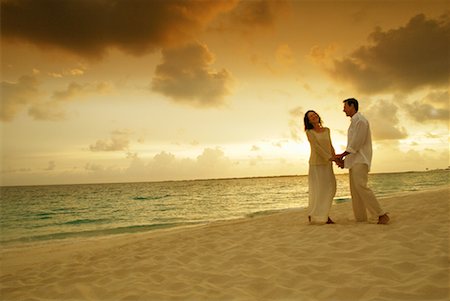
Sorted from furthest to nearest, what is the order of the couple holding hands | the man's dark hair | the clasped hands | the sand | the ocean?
the ocean < the clasped hands < the man's dark hair < the couple holding hands < the sand

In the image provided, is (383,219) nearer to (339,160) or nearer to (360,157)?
(360,157)

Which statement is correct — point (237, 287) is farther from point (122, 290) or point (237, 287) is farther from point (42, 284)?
point (42, 284)

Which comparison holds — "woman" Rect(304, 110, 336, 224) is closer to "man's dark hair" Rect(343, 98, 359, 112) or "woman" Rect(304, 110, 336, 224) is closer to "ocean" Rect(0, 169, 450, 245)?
"man's dark hair" Rect(343, 98, 359, 112)

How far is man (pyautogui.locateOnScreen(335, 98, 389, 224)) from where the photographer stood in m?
6.57

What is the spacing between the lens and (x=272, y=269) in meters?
4.28

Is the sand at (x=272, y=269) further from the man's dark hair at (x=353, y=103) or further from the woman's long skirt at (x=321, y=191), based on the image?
the man's dark hair at (x=353, y=103)

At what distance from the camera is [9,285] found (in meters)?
4.74

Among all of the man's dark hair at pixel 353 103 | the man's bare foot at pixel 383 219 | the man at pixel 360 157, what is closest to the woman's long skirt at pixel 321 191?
the man at pixel 360 157

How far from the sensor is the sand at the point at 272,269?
3523mm

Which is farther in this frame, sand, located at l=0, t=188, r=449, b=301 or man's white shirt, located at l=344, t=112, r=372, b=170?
man's white shirt, located at l=344, t=112, r=372, b=170

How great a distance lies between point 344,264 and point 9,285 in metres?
4.66

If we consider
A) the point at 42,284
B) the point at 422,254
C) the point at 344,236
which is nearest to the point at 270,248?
the point at 344,236

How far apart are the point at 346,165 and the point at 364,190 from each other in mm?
642

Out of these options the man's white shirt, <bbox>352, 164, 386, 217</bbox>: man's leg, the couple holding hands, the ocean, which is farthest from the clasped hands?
the ocean
